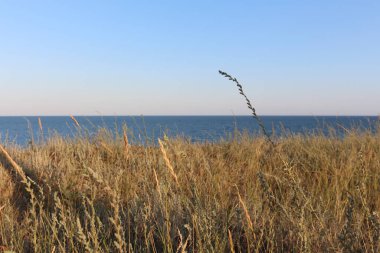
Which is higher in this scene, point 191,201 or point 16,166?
point 16,166

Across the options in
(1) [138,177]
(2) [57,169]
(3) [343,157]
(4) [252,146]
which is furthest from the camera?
(4) [252,146]

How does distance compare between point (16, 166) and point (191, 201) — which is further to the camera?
point (191, 201)

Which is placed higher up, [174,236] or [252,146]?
[252,146]

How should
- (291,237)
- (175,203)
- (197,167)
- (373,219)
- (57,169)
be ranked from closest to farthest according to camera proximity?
(373,219)
(291,237)
(175,203)
(57,169)
(197,167)

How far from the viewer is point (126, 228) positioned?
9.37 ft

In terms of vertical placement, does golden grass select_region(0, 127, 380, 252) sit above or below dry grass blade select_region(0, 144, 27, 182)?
below

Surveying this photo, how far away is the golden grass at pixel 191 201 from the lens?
1864mm

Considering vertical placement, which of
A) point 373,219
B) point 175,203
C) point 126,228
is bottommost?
point 126,228

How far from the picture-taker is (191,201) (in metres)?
2.95

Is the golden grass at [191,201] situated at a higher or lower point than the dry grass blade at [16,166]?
lower

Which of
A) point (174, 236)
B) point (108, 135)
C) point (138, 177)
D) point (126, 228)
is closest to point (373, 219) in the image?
point (174, 236)

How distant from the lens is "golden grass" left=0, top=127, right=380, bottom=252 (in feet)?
6.12

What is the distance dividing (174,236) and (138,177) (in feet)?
4.68

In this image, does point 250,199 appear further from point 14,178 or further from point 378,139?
point 378,139
